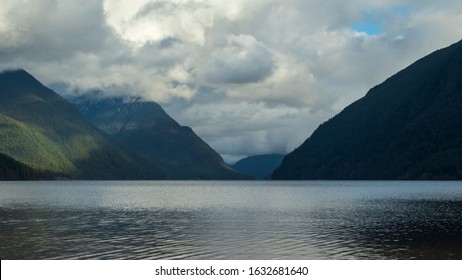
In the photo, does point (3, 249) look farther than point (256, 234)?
No

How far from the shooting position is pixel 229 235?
3241 inches

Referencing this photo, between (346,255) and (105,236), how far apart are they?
3393 cm

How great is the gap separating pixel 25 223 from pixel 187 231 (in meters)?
30.7

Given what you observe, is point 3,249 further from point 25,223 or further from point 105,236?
point 25,223

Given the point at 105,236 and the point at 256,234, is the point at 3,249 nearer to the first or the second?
the point at 105,236
